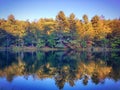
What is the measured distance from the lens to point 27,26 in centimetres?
6494

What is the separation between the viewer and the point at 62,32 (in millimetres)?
61594

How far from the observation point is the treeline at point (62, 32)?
6066cm

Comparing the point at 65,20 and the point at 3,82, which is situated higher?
the point at 65,20

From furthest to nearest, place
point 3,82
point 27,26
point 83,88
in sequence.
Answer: point 27,26 < point 3,82 < point 83,88

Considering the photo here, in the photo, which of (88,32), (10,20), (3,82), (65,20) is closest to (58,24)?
(65,20)

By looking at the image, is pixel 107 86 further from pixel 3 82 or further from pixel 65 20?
pixel 65 20

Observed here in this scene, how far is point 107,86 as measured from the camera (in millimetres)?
18797

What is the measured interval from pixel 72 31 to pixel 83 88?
43.8 metres

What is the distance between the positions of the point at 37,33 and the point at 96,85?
149 feet

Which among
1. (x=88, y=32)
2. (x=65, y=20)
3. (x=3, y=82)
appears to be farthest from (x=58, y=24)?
(x=3, y=82)

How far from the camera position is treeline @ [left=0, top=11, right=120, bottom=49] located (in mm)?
60656

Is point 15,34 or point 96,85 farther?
point 15,34

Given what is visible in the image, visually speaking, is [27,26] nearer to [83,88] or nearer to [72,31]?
[72,31]

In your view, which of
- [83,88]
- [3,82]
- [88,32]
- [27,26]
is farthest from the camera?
[27,26]
